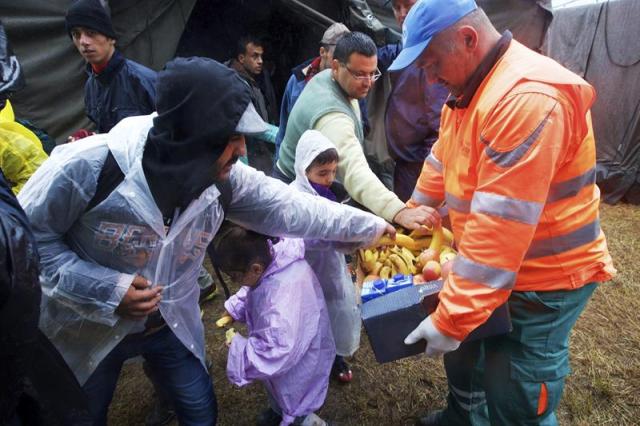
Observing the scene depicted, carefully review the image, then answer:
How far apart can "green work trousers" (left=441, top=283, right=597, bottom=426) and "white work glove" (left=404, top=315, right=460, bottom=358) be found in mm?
339

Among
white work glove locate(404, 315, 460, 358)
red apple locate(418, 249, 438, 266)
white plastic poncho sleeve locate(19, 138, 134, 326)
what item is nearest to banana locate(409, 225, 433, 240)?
red apple locate(418, 249, 438, 266)

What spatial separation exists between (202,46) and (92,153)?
5.76 metres

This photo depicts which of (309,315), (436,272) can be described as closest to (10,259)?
(309,315)

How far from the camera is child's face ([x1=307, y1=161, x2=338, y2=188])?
7.96 feet

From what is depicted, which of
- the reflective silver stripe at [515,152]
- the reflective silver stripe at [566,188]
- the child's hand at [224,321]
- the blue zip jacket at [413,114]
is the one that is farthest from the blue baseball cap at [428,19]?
the child's hand at [224,321]

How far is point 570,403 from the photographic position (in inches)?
105

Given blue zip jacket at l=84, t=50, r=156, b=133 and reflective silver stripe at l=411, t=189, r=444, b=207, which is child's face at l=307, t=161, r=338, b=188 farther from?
blue zip jacket at l=84, t=50, r=156, b=133

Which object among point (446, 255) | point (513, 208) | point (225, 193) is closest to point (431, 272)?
point (446, 255)

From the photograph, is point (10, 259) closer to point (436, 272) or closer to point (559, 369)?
point (436, 272)

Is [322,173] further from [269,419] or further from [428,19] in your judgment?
[269,419]

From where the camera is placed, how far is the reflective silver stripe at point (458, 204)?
1.61m

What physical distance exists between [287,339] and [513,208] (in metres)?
1.19

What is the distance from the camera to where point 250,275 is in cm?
207

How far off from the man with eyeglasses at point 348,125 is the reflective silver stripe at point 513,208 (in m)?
0.83
